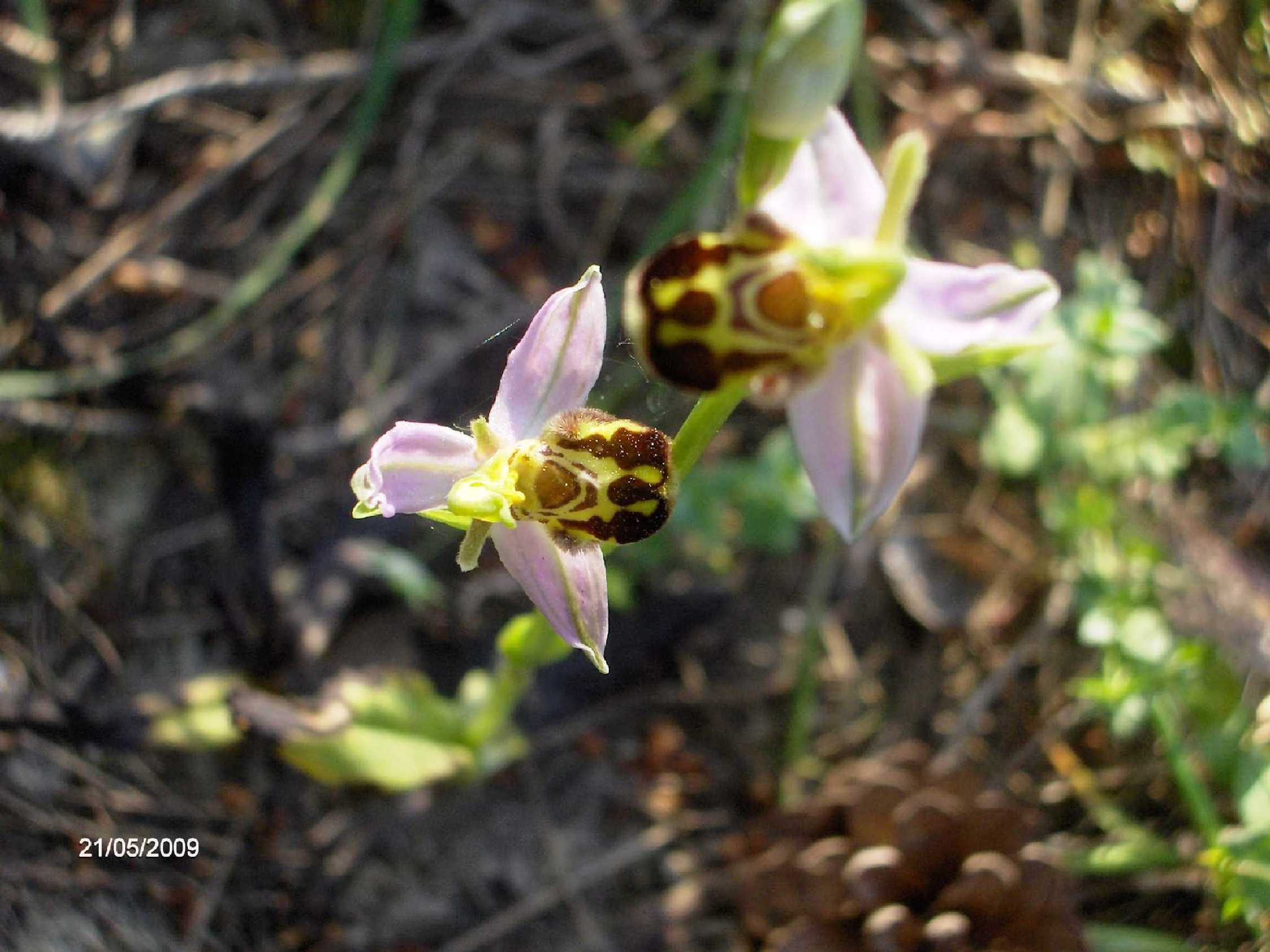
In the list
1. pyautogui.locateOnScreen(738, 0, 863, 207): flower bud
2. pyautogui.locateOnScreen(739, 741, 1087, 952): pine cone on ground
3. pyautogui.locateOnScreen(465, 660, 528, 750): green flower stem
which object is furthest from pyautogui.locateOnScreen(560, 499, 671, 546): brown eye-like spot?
pyautogui.locateOnScreen(739, 741, 1087, 952): pine cone on ground

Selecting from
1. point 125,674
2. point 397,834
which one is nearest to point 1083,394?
point 397,834

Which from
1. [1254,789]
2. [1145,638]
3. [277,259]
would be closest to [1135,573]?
[1145,638]

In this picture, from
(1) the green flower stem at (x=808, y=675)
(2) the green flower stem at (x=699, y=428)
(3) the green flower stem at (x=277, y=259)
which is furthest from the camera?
(3) the green flower stem at (x=277, y=259)

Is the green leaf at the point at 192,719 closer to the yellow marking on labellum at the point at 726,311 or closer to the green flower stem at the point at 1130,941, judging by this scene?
the yellow marking on labellum at the point at 726,311

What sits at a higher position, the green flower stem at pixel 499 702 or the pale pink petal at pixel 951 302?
the pale pink petal at pixel 951 302

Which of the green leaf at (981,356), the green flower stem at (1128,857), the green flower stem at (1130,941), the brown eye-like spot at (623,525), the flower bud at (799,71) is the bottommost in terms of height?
the green flower stem at (1130,941)

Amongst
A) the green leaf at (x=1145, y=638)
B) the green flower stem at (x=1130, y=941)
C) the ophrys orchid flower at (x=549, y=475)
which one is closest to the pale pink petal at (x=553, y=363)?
the ophrys orchid flower at (x=549, y=475)

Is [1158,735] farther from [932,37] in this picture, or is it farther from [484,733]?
[932,37]

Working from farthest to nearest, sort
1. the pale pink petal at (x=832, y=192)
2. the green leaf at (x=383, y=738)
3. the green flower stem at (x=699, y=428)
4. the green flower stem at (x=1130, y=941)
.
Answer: the green flower stem at (x=1130, y=941) < the green leaf at (x=383, y=738) < the green flower stem at (x=699, y=428) < the pale pink petal at (x=832, y=192)
